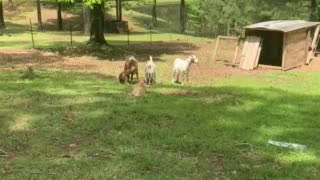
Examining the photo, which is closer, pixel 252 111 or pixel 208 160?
pixel 208 160

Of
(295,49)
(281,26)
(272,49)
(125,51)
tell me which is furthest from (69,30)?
(295,49)

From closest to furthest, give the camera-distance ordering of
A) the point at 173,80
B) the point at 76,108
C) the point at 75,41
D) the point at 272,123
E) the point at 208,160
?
the point at 208,160, the point at 272,123, the point at 76,108, the point at 173,80, the point at 75,41

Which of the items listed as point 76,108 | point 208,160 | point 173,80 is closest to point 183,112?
point 76,108

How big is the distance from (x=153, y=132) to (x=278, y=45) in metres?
17.7

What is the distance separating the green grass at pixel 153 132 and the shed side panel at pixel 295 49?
7.72 meters

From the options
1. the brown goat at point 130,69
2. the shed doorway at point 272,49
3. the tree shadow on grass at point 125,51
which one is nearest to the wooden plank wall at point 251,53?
the shed doorway at point 272,49

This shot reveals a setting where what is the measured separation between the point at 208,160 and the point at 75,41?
24993mm

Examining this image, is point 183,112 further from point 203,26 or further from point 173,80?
point 203,26

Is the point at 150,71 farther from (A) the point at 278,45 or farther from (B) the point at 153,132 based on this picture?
(A) the point at 278,45

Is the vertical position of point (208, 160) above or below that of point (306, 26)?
below

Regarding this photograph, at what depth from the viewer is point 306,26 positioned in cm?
2550

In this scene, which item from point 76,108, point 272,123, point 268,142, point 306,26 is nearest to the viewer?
point 268,142

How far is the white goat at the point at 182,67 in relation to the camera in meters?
17.4

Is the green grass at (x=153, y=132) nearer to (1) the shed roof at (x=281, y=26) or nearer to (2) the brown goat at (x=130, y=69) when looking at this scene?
(2) the brown goat at (x=130, y=69)
